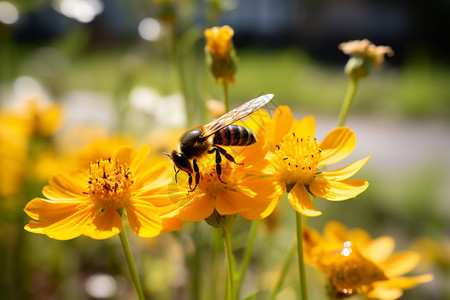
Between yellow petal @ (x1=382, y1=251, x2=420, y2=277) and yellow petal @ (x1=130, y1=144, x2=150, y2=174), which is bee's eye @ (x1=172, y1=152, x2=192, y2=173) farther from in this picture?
yellow petal @ (x1=382, y1=251, x2=420, y2=277)

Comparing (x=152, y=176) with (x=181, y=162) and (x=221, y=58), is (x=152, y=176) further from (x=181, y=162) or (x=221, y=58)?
(x=221, y=58)

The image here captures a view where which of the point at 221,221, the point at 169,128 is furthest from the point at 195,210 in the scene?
the point at 169,128

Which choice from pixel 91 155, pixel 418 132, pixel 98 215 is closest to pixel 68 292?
pixel 91 155

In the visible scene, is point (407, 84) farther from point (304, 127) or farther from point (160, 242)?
point (304, 127)

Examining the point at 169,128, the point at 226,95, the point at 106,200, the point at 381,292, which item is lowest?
the point at 381,292

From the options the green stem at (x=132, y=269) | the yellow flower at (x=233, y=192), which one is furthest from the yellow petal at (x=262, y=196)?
the green stem at (x=132, y=269)
